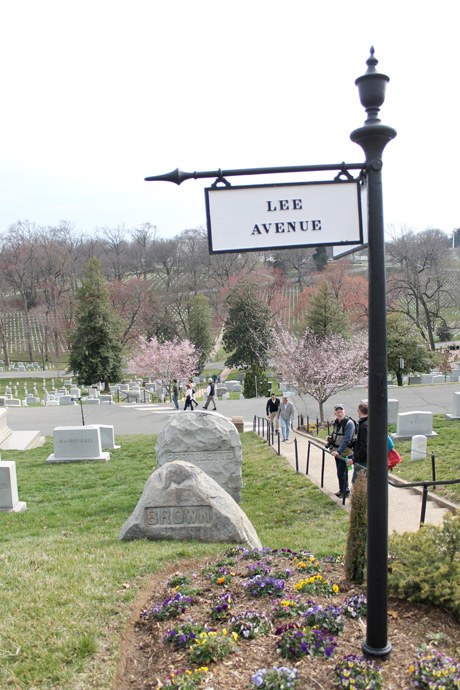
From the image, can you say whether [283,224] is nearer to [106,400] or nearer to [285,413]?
[285,413]

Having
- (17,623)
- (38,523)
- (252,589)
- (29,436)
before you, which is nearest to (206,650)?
(252,589)

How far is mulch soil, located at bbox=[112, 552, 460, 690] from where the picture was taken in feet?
10.1

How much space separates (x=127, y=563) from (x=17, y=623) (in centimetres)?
134

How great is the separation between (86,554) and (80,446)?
28.8ft

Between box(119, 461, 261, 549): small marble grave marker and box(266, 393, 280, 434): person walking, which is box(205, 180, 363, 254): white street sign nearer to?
box(119, 461, 261, 549): small marble grave marker

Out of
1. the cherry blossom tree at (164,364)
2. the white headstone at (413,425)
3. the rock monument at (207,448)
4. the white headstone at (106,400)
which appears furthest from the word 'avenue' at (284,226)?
the cherry blossom tree at (164,364)

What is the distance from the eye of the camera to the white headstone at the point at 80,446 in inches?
546

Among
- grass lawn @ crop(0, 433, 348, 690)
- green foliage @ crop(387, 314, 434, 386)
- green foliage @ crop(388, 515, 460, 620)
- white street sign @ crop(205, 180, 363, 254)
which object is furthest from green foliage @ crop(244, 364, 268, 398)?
white street sign @ crop(205, 180, 363, 254)

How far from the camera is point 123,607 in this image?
4055 millimetres

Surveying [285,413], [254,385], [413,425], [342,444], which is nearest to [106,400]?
[254,385]

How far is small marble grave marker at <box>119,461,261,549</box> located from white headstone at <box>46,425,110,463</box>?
8.30m

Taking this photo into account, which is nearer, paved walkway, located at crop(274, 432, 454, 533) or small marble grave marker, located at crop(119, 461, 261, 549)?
small marble grave marker, located at crop(119, 461, 261, 549)

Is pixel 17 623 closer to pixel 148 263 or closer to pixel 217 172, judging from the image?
pixel 217 172

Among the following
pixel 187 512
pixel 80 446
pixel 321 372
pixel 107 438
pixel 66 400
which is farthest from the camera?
pixel 66 400
